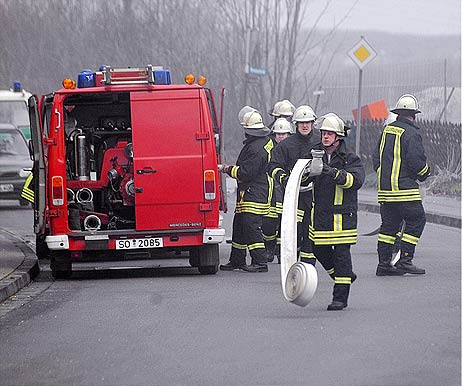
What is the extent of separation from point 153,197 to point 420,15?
64.2 metres

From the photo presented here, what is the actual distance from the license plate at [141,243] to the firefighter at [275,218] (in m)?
1.84

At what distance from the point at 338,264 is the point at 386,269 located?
270 centimetres

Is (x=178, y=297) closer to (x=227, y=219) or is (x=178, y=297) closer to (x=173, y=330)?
(x=173, y=330)

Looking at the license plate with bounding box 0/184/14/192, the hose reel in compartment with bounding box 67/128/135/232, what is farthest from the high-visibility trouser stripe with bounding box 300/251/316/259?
the license plate with bounding box 0/184/14/192

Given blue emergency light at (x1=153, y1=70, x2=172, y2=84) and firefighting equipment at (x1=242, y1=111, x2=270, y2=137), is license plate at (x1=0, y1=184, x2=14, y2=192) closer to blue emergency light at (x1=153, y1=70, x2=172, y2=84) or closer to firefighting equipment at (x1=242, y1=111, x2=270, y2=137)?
blue emergency light at (x1=153, y1=70, x2=172, y2=84)

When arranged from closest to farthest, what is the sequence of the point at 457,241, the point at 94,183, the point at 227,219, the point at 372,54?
the point at 94,183, the point at 457,241, the point at 227,219, the point at 372,54

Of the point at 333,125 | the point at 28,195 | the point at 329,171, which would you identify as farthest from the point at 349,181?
the point at 28,195

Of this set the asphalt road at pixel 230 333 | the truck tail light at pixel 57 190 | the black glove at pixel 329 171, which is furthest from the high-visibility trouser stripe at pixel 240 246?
the black glove at pixel 329 171

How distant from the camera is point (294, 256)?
436 inches

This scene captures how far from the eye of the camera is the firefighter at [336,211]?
11.1 metres

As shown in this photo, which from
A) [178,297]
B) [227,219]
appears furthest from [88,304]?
[227,219]

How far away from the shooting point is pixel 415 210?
13703 mm

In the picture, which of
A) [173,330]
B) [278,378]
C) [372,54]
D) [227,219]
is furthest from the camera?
[372,54]

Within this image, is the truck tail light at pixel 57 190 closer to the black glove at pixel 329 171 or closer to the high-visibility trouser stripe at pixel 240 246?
the high-visibility trouser stripe at pixel 240 246
